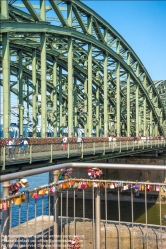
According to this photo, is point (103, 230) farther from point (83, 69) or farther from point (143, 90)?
point (143, 90)

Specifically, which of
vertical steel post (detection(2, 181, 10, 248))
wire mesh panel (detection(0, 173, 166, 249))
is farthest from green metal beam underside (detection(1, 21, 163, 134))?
vertical steel post (detection(2, 181, 10, 248))

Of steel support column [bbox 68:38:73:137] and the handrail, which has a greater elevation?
steel support column [bbox 68:38:73:137]

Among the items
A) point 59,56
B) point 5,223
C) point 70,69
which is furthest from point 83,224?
point 59,56

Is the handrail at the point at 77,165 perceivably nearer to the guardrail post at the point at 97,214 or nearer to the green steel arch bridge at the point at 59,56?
the guardrail post at the point at 97,214

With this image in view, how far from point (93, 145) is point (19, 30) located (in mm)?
8180

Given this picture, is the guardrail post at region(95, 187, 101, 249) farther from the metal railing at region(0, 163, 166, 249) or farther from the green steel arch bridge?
the green steel arch bridge

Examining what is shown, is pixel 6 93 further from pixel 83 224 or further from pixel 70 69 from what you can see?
pixel 83 224

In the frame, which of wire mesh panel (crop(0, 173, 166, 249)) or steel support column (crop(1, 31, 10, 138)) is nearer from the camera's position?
wire mesh panel (crop(0, 173, 166, 249))

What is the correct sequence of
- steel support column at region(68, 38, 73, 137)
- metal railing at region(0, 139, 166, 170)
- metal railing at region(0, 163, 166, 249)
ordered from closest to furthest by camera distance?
metal railing at region(0, 163, 166, 249), metal railing at region(0, 139, 166, 170), steel support column at region(68, 38, 73, 137)

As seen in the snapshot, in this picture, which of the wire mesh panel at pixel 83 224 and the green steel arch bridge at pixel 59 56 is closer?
the wire mesh panel at pixel 83 224

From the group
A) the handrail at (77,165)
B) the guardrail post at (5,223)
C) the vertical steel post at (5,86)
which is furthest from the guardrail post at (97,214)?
the vertical steel post at (5,86)

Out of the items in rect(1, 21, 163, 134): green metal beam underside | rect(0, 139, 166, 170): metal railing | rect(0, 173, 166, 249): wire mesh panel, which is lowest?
rect(0, 173, 166, 249): wire mesh panel

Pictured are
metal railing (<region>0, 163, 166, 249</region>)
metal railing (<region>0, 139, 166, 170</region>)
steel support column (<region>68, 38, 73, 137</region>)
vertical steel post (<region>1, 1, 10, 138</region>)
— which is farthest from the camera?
steel support column (<region>68, 38, 73, 137</region>)

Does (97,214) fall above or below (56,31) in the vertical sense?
below
